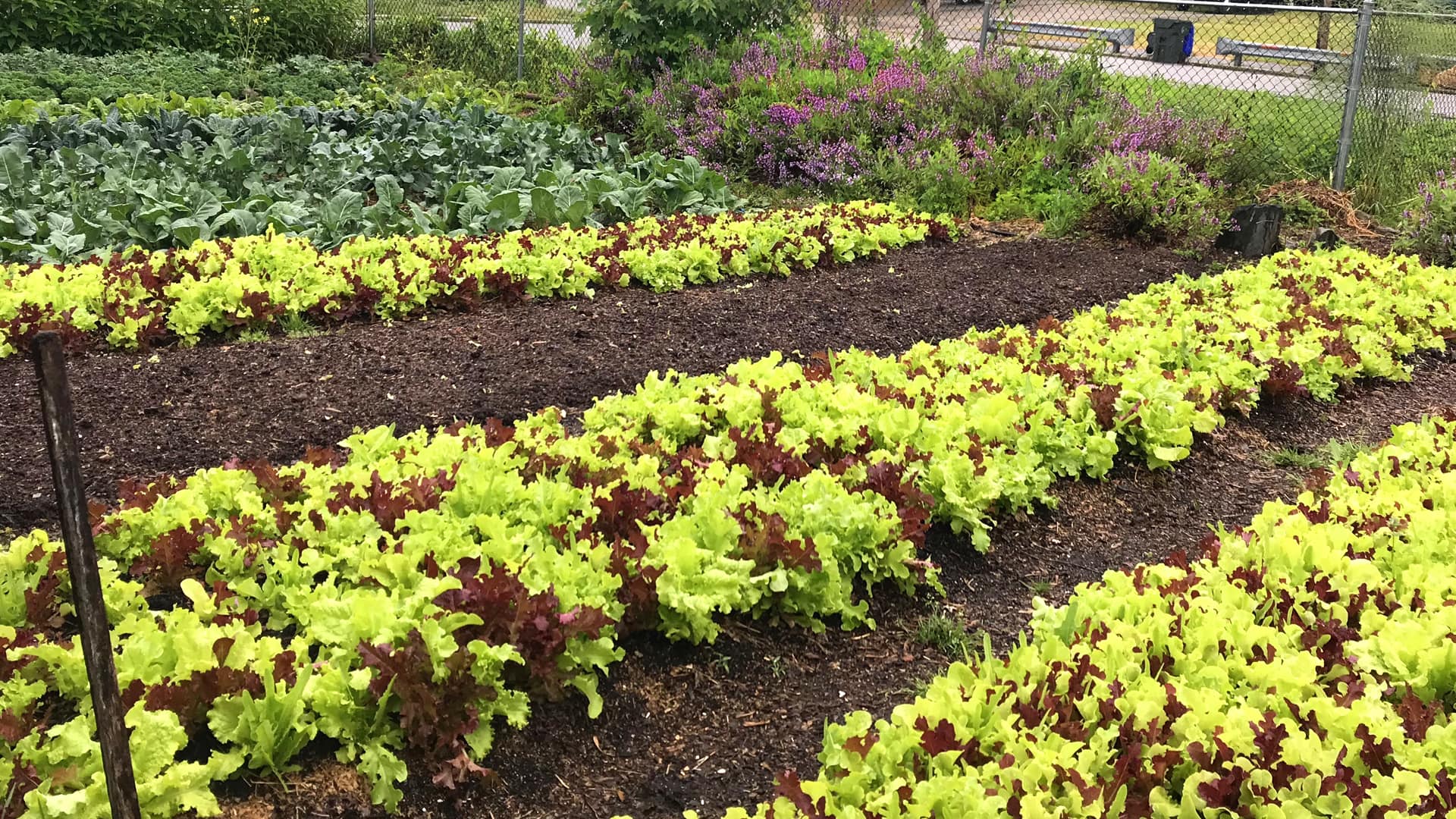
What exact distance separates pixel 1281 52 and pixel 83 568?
13688 mm

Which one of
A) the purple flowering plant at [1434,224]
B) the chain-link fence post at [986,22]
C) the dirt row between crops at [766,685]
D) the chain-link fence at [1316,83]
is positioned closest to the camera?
Answer: the dirt row between crops at [766,685]

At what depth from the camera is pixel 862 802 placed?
2.53m

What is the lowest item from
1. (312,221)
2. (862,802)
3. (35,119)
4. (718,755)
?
(718,755)

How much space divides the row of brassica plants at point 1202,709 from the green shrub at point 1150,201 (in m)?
5.99

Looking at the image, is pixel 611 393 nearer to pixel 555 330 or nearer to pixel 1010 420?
pixel 555 330

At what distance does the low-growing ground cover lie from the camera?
7663 millimetres

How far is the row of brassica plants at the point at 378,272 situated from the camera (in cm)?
600

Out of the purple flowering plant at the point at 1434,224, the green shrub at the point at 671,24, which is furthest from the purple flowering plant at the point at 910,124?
the purple flowering plant at the point at 1434,224

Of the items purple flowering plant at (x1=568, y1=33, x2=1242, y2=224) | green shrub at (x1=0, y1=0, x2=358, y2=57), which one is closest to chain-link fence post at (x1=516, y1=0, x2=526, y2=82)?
purple flowering plant at (x1=568, y1=33, x2=1242, y2=224)

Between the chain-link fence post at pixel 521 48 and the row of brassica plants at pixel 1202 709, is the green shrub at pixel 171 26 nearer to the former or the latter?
the chain-link fence post at pixel 521 48

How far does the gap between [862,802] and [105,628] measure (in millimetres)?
1642

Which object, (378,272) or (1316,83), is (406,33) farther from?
(1316,83)

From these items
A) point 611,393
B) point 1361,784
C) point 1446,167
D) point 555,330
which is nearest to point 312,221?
point 555,330

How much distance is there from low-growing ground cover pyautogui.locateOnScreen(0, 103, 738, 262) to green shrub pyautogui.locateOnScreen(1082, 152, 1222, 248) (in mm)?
3297
